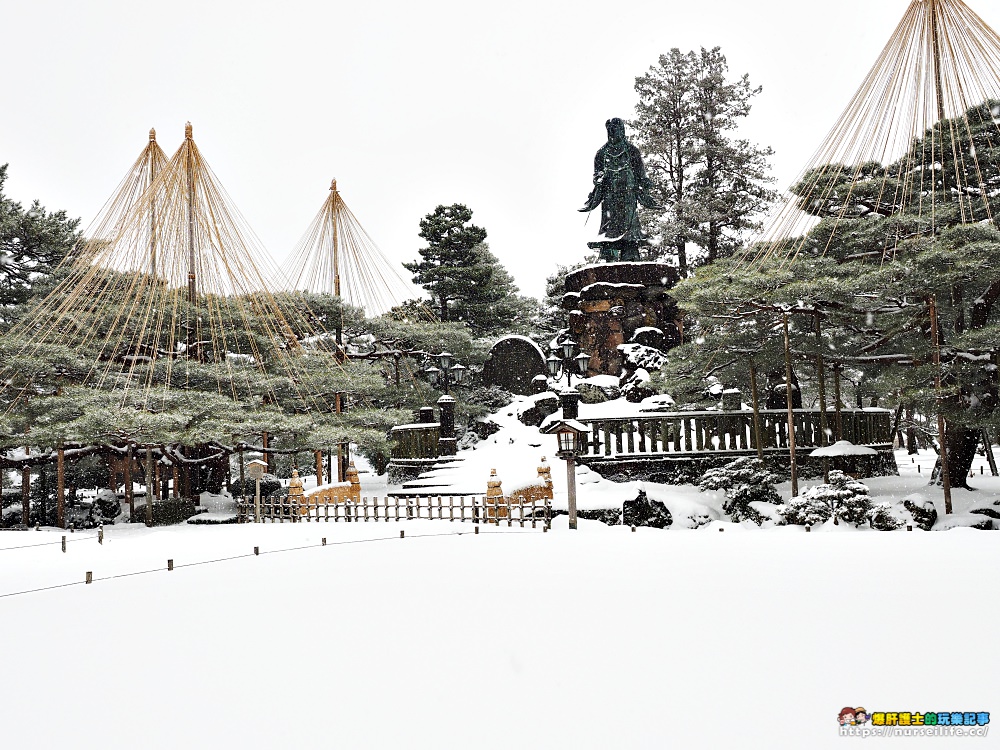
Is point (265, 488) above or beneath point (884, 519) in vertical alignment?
above

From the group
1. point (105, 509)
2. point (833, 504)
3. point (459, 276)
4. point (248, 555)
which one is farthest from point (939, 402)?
point (459, 276)

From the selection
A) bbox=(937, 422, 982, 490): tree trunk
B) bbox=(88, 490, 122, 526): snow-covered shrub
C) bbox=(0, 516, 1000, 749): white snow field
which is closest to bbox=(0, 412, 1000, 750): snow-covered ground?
bbox=(0, 516, 1000, 749): white snow field

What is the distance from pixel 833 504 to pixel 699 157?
20724 mm

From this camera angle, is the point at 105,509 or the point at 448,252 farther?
the point at 448,252


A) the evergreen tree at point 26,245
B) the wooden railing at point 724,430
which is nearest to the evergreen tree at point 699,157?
the wooden railing at point 724,430

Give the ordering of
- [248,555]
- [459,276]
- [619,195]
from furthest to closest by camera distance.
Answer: [459,276]
[619,195]
[248,555]

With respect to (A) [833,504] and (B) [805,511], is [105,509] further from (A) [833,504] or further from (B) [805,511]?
(A) [833,504]

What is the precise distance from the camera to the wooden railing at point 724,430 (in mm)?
14383

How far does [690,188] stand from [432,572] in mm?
24976

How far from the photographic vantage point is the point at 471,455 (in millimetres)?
17438

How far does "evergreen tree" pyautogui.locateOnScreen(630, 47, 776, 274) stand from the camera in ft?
88.9


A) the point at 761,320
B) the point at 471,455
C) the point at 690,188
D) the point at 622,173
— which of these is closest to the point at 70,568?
the point at 471,455

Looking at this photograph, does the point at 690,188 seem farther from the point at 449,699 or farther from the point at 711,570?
the point at 449,699

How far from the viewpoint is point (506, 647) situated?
4.75 m
